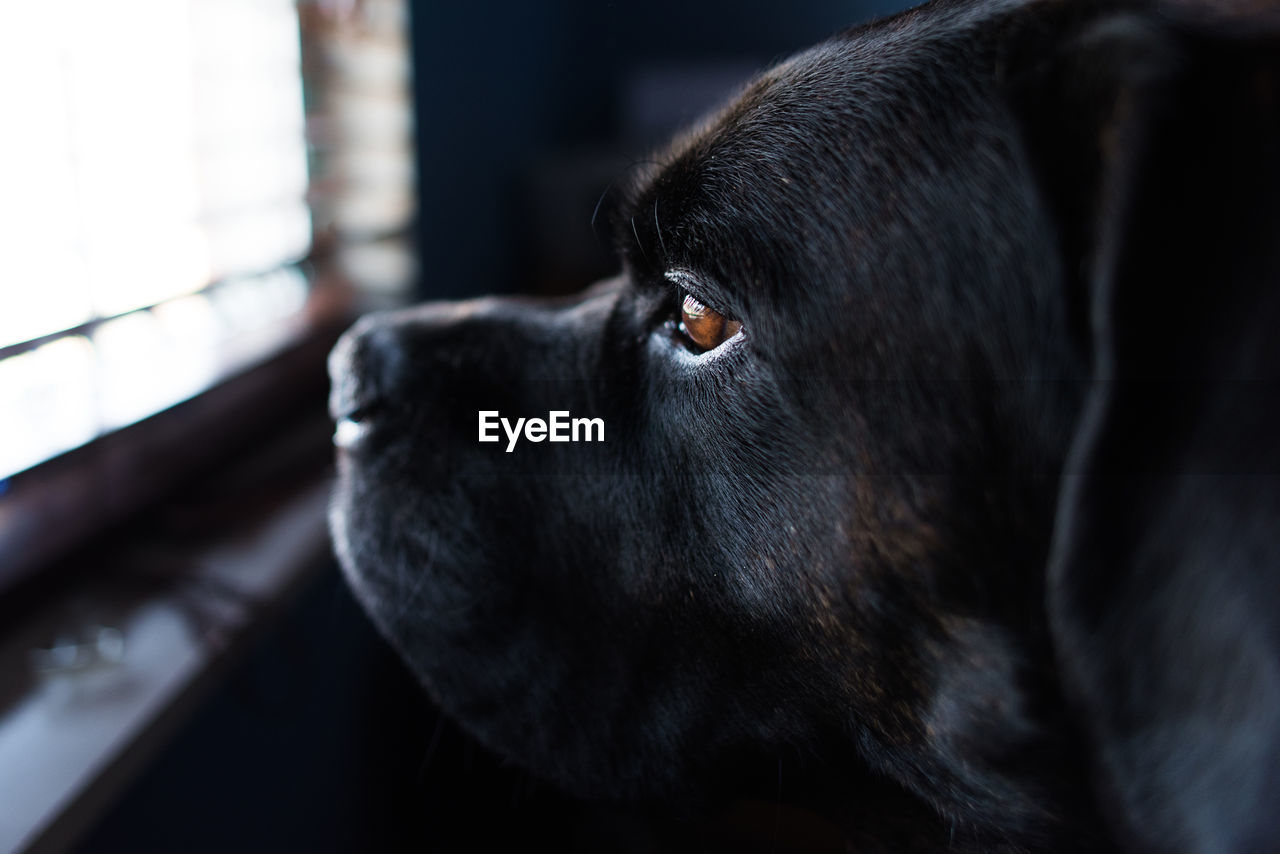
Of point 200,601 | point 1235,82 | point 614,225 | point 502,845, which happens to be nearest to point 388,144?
point 200,601

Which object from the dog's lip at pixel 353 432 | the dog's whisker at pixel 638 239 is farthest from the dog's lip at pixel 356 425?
the dog's whisker at pixel 638 239

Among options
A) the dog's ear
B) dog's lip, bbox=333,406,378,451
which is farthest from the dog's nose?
the dog's ear

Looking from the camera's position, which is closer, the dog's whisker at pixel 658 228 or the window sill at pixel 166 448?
the dog's whisker at pixel 658 228

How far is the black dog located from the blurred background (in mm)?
312

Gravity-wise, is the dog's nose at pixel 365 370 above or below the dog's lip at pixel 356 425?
above

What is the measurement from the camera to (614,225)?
34.5 inches

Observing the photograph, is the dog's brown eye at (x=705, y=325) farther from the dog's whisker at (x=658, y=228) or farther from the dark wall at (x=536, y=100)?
the dark wall at (x=536, y=100)

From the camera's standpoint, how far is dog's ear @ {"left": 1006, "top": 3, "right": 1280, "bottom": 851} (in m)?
0.45

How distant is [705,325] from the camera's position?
0.72 meters

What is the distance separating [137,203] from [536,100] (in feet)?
7.43

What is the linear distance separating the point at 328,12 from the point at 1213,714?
1850 mm

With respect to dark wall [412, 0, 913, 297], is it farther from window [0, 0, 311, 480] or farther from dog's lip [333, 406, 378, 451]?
dog's lip [333, 406, 378, 451]

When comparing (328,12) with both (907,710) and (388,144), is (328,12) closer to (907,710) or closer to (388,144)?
(388,144)

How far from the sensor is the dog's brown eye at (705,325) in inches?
27.8
